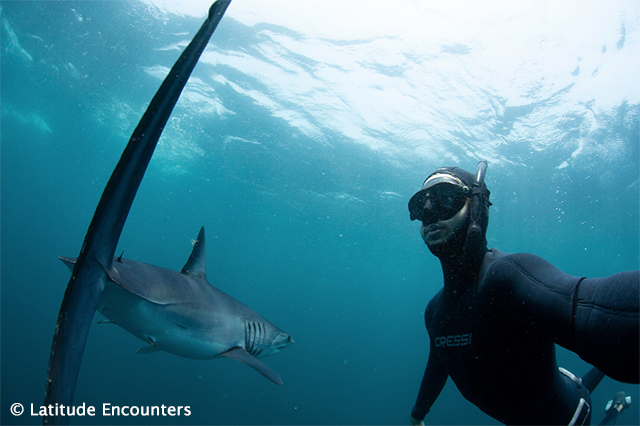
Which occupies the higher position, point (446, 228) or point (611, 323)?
point (446, 228)

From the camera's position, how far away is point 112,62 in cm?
1723

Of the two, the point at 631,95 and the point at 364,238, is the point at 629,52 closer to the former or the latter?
the point at 631,95

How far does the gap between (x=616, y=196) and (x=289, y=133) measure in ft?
77.7

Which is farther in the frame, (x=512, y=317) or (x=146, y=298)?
(x=146, y=298)

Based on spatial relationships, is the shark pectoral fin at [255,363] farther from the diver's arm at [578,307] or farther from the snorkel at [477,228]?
the diver's arm at [578,307]

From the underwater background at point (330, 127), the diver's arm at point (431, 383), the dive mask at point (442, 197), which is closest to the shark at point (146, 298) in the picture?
the diver's arm at point (431, 383)

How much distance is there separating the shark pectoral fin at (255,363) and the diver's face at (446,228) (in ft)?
8.16

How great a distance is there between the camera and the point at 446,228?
88.9 inches

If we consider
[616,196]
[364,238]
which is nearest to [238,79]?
[616,196]

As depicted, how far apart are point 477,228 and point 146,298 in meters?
3.16

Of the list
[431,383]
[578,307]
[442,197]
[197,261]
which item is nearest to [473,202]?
[442,197]

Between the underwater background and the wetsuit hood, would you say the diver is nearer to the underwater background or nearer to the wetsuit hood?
the wetsuit hood

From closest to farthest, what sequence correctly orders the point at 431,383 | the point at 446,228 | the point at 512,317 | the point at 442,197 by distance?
the point at 512,317
the point at 446,228
the point at 442,197
the point at 431,383

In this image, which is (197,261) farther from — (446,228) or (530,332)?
(530,332)
